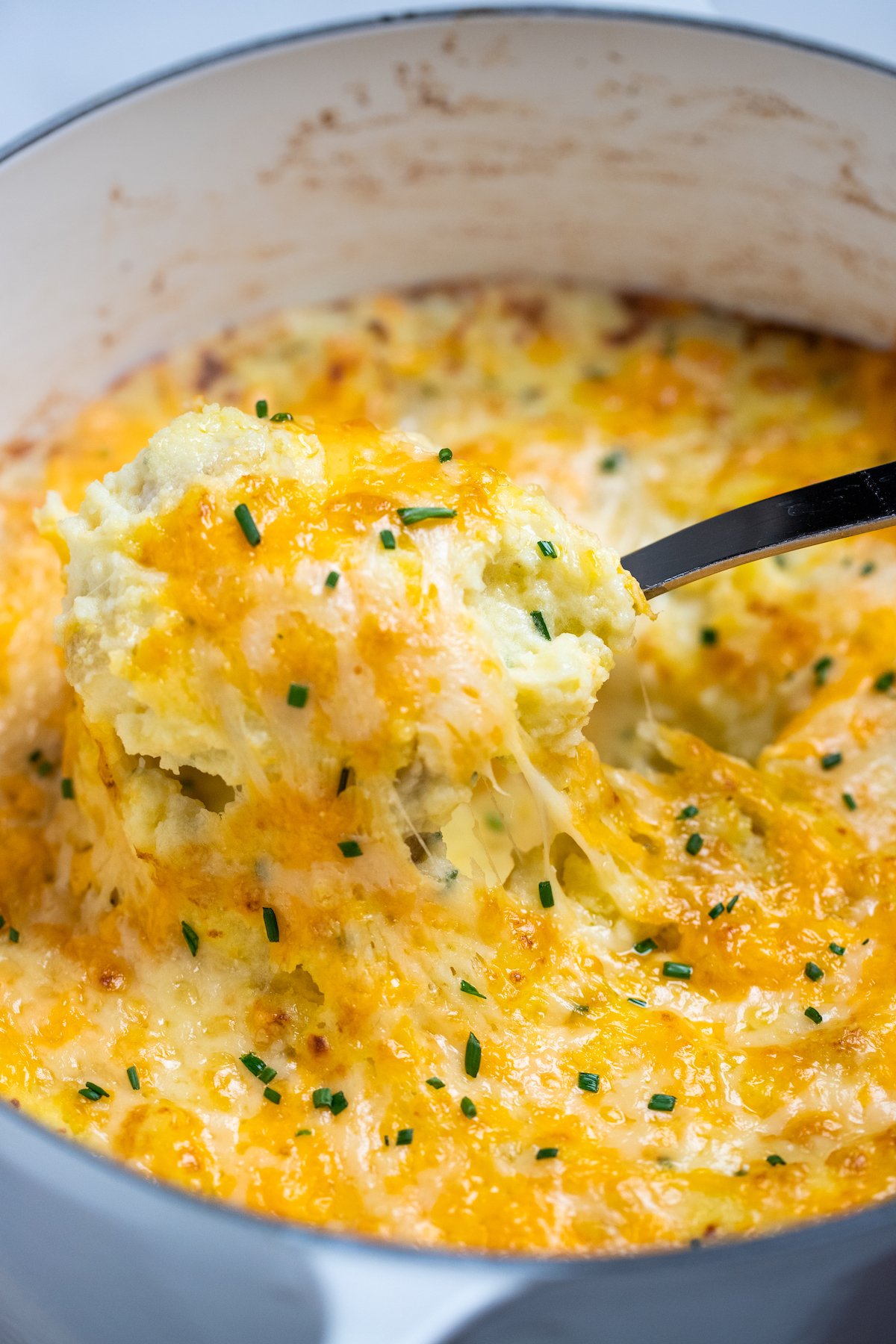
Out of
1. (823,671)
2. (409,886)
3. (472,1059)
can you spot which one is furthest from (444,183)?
(472,1059)

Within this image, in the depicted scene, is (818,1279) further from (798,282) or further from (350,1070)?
(798,282)

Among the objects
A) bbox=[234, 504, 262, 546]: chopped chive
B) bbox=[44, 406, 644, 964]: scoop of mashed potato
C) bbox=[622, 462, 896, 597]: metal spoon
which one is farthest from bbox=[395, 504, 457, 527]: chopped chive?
bbox=[622, 462, 896, 597]: metal spoon

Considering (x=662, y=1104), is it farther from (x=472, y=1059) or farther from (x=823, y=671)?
(x=823, y=671)

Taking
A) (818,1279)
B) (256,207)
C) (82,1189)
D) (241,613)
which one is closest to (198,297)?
(256,207)

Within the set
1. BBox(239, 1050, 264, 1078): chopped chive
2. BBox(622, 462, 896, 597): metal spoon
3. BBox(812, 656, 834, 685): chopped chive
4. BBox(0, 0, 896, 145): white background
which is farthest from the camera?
BBox(0, 0, 896, 145): white background

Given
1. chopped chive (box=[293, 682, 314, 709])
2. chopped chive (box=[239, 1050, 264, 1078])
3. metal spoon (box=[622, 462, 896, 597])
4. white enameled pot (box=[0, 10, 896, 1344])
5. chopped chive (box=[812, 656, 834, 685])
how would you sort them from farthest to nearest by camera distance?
1. white enameled pot (box=[0, 10, 896, 1344])
2. chopped chive (box=[812, 656, 834, 685])
3. metal spoon (box=[622, 462, 896, 597])
4. chopped chive (box=[239, 1050, 264, 1078])
5. chopped chive (box=[293, 682, 314, 709])

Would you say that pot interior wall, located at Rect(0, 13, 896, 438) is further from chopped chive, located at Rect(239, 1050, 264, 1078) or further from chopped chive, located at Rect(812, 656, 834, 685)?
chopped chive, located at Rect(239, 1050, 264, 1078)

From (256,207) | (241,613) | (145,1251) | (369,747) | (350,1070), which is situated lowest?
(145,1251)
